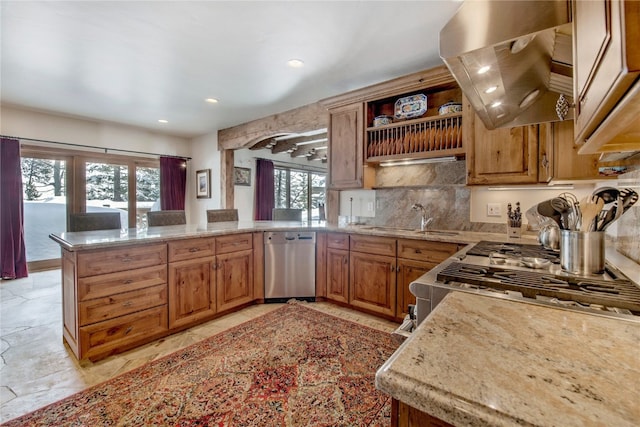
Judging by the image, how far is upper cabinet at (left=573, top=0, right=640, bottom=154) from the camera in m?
0.46

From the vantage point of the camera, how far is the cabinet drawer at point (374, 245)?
2.67 metres

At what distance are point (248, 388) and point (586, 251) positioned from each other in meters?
1.86

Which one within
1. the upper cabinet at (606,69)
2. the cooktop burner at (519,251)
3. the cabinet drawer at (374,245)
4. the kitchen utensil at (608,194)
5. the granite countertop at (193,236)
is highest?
the upper cabinet at (606,69)

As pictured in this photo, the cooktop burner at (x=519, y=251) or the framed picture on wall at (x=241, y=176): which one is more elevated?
the framed picture on wall at (x=241, y=176)

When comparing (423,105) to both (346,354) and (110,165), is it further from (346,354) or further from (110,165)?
(110,165)

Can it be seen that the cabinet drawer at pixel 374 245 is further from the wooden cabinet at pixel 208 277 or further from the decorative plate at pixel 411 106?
the decorative plate at pixel 411 106

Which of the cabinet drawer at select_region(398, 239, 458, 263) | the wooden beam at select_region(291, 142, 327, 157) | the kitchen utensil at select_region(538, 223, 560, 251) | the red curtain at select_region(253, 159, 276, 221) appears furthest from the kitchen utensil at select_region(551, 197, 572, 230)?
the red curtain at select_region(253, 159, 276, 221)

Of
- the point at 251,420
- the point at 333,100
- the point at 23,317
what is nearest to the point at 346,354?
the point at 251,420

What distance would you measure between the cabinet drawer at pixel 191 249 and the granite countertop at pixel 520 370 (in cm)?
222

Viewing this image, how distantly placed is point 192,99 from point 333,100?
6.19ft

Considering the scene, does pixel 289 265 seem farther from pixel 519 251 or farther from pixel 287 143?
pixel 287 143

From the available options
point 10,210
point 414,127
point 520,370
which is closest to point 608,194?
point 520,370

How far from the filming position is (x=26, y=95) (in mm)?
3541

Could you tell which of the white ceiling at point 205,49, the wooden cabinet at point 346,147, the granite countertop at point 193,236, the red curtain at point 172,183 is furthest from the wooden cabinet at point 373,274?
the red curtain at point 172,183
